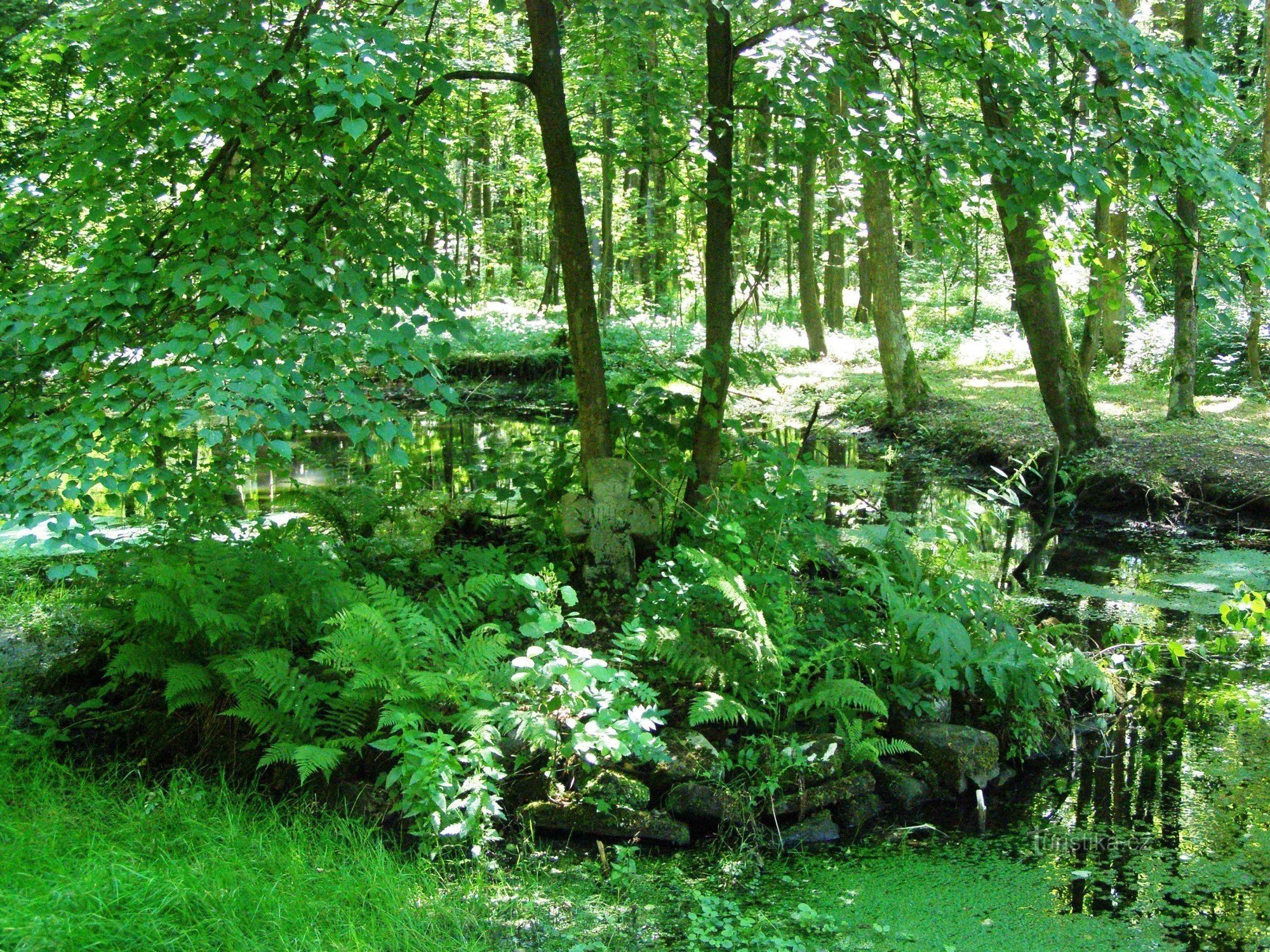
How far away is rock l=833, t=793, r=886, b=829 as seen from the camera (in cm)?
488

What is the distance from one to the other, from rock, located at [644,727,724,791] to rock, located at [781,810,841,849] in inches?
16.0

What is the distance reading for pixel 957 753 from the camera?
528cm

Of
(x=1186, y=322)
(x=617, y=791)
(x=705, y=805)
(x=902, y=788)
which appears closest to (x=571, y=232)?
(x=617, y=791)

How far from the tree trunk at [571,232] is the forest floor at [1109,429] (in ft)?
22.7

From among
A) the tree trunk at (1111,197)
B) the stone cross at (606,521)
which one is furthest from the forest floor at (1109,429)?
the stone cross at (606,521)

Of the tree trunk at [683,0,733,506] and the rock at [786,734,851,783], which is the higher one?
the tree trunk at [683,0,733,506]

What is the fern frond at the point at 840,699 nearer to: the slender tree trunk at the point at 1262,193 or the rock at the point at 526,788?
the rock at the point at 526,788

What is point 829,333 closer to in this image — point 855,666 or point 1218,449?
point 1218,449

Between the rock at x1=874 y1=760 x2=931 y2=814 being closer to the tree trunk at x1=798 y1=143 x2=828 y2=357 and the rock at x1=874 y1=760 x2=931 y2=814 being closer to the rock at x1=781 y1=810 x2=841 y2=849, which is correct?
the rock at x1=781 y1=810 x2=841 y2=849

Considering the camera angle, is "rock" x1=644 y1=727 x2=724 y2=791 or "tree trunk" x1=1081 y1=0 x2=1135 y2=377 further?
"tree trunk" x1=1081 y1=0 x2=1135 y2=377

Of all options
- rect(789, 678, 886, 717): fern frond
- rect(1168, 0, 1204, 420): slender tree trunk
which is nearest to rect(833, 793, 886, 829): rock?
rect(789, 678, 886, 717): fern frond

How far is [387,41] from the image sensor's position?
13.3ft

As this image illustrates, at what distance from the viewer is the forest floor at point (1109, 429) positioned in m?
10.6

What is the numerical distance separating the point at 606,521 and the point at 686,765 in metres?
2.01
